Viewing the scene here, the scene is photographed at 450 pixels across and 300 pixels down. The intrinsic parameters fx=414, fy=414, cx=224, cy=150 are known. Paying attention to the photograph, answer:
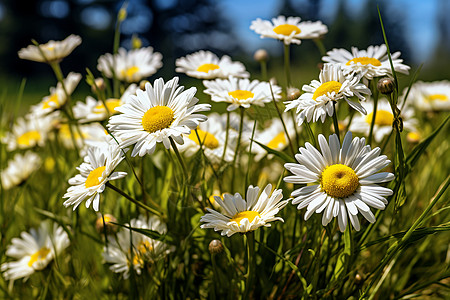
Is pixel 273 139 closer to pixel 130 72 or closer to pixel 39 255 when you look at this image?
pixel 130 72

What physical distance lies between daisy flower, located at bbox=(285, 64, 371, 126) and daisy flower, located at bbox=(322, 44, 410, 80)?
3 centimetres

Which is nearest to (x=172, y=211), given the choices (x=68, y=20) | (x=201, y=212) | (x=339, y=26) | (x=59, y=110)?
(x=201, y=212)

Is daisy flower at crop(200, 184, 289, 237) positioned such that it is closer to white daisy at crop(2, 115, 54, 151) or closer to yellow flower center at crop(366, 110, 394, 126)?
yellow flower center at crop(366, 110, 394, 126)

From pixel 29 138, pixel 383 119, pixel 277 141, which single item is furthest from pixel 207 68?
pixel 29 138

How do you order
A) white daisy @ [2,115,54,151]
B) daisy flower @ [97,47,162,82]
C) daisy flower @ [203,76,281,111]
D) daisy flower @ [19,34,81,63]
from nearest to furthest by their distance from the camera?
daisy flower @ [203,76,281,111] < daisy flower @ [19,34,81,63] < daisy flower @ [97,47,162,82] < white daisy @ [2,115,54,151]

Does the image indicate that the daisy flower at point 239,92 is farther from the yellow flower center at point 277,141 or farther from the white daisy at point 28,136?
the white daisy at point 28,136

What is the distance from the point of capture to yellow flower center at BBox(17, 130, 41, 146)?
1.57 m

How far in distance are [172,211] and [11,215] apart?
0.54m

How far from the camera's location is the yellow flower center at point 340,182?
613 mm

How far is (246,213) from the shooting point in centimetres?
69

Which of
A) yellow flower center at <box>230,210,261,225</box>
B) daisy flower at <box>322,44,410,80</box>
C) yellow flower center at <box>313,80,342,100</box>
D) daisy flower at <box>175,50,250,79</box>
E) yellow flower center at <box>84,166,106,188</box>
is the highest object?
daisy flower at <box>322,44,410,80</box>

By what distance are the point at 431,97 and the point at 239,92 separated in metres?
1.13

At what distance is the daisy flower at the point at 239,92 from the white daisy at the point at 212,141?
114mm

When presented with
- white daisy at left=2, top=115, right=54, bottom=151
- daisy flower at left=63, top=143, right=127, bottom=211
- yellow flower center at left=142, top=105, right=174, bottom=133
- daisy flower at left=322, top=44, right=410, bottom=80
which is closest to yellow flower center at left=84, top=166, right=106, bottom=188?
daisy flower at left=63, top=143, right=127, bottom=211
